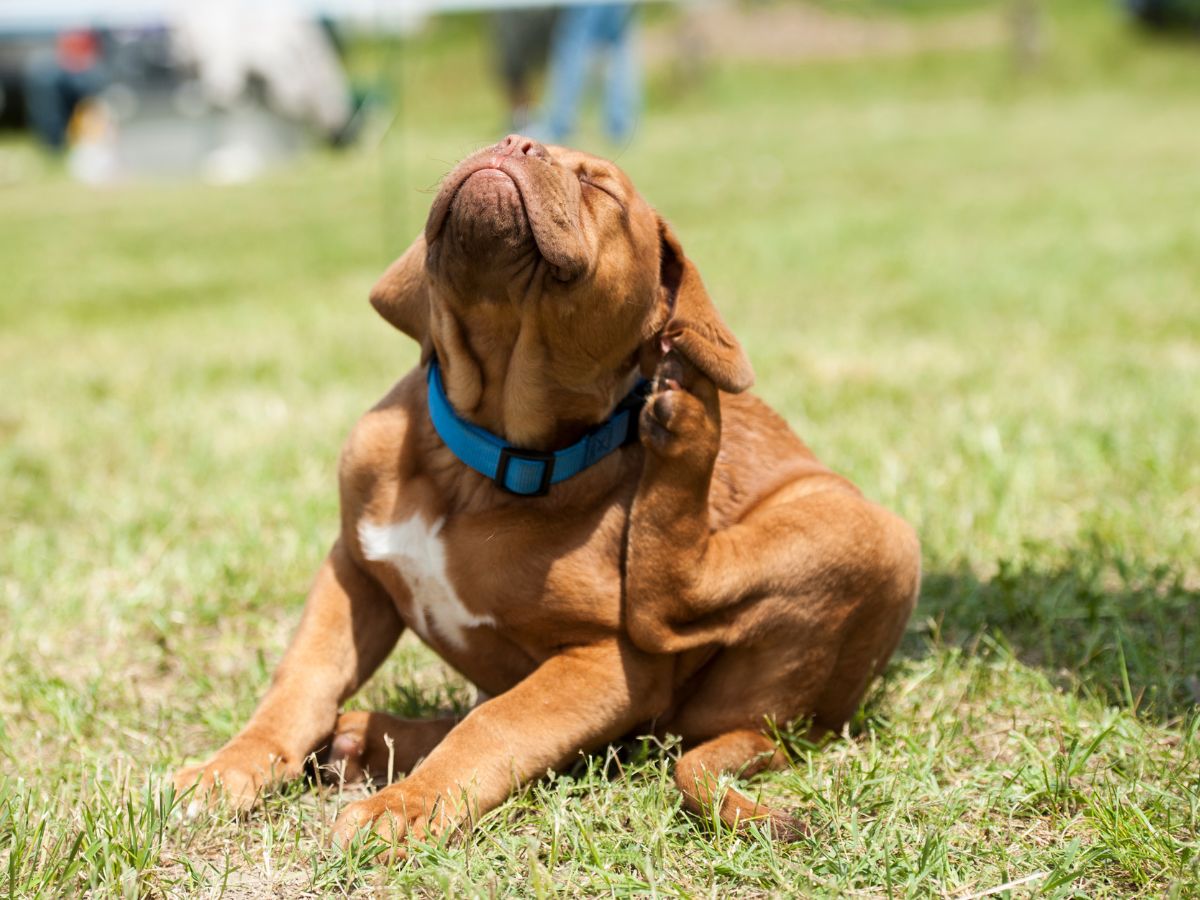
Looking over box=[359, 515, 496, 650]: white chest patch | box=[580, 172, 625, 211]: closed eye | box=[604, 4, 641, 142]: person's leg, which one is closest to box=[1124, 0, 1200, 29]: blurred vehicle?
box=[604, 4, 641, 142]: person's leg

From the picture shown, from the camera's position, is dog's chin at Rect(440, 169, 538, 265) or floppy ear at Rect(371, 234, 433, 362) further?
floppy ear at Rect(371, 234, 433, 362)

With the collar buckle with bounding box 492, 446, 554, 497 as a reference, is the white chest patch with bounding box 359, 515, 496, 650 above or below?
below

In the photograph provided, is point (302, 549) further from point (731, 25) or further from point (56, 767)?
point (731, 25)

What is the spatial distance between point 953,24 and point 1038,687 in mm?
23529

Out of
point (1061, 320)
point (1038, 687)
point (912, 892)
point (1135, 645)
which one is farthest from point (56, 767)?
point (1061, 320)

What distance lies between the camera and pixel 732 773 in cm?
251

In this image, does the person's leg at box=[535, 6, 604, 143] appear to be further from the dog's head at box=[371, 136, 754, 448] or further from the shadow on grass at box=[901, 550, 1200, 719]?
the dog's head at box=[371, 136, 754, 448]

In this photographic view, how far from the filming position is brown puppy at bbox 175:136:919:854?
7.92ft

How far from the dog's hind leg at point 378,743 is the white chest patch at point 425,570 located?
19 cm

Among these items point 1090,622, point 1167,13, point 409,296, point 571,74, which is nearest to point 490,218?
point 409,296

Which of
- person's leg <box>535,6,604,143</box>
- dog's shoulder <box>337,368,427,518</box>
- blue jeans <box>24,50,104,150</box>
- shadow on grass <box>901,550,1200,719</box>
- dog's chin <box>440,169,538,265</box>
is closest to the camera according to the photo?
dog's chin <box>440,169,538,265</box>

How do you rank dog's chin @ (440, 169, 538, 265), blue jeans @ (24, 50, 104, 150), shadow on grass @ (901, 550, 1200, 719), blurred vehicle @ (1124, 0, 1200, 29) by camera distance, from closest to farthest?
dog's chin @ (440, 169, 538, 265) → shadow on grass @ (901, 550, 1200, 719) → blue jeans @ (24, 50, 104, 150) → blurred vehicle @ (1124, 0, 1200, 29)

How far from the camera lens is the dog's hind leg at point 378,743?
2.61 m

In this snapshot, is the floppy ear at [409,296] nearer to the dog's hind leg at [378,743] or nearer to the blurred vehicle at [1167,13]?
the dog's hind leg at [378,743]
